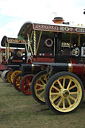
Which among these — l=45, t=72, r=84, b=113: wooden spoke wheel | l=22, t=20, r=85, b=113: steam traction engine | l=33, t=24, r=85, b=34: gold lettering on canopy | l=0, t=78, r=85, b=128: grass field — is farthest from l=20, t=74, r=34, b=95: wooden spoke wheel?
l=45, t=72, r=84, b=113: wooden spoke wheel

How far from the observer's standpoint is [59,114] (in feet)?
10.9

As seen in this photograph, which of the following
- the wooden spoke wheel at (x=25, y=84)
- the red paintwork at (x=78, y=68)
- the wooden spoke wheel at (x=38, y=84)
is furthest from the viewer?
the wooden spoke wheel at (x=25, y=84)

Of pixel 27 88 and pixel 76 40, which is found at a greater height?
pixel 76 40

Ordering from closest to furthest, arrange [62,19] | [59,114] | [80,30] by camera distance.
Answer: [59,114], [80,30], [62,19]

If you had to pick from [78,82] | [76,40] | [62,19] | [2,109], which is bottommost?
[2,109]

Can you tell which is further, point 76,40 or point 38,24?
point 76,40

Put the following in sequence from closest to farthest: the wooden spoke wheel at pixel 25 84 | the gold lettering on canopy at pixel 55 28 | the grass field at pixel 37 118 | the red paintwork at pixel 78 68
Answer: the grass field at pixel 37 118 < the red paintwork at pixel 78 68 < the gold lettering on canopy at pixel 55 28 < the wooden spoke wheel at pixel 25 84

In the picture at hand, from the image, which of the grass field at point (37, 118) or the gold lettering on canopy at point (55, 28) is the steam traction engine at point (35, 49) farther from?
the grass field at point (37, 118)

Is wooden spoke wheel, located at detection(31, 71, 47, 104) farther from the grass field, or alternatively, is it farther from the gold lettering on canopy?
the gold lettering on canopy

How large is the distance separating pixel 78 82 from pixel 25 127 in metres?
1.30

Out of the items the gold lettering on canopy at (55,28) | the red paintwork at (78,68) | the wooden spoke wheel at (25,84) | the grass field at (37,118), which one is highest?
the gold lettering on canopy at (55,28)

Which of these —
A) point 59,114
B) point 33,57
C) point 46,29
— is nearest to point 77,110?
point 59,114

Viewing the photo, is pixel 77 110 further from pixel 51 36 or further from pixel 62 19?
pixel 62 19

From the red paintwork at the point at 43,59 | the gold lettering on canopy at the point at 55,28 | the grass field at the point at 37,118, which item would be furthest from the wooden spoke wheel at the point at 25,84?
the grass field at the point at 37,118
